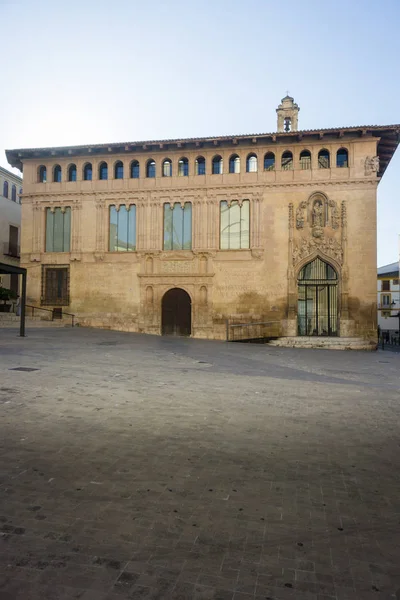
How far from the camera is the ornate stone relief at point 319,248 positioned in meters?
24.5

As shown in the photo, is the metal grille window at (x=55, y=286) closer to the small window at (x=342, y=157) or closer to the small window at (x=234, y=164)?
the small window at (x=234, y=164)

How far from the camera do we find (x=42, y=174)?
1125 inches

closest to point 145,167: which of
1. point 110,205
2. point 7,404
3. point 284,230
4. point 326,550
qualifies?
point 110,205

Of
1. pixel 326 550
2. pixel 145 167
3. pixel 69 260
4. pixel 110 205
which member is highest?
pixel 145 167

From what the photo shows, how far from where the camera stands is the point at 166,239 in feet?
87.1

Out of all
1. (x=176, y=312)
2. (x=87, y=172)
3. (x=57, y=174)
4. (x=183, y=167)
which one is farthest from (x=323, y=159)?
(x=57, y=174)

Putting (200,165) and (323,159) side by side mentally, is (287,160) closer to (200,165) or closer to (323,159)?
(323,159)

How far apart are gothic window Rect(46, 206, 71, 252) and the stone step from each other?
1582 cm

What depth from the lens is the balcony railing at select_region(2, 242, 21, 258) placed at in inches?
1458

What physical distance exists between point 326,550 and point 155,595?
133 centimetres

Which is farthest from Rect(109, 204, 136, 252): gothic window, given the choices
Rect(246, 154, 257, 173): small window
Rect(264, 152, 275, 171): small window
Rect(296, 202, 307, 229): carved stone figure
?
Rect(296, 202, 307, 229): carved stone figure

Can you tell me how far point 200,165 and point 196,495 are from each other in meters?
25.2

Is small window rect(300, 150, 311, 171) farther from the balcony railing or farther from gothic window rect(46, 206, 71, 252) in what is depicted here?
the balcony railing

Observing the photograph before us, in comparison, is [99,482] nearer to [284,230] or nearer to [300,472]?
[300,472]
